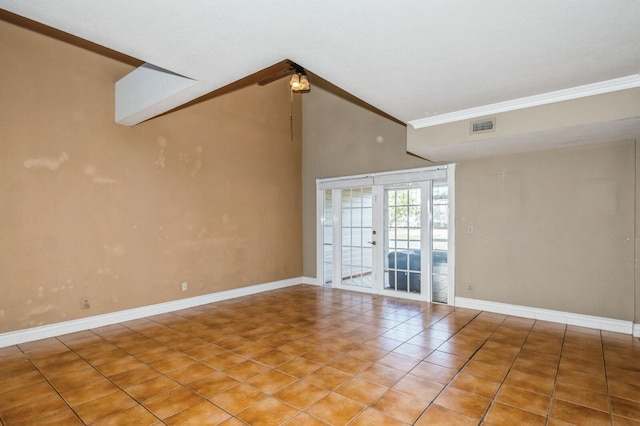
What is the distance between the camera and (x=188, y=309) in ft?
17.0

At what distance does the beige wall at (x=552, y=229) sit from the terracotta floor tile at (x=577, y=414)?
2.40m

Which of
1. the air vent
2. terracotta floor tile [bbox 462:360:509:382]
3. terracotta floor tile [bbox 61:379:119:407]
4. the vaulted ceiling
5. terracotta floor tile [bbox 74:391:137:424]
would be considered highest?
the vaulted ceiling

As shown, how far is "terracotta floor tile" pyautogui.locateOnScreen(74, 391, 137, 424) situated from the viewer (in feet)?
7.76

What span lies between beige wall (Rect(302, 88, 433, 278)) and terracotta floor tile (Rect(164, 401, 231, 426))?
462cm

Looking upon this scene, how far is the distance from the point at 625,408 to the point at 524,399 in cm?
68

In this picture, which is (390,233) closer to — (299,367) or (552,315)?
(552,315)

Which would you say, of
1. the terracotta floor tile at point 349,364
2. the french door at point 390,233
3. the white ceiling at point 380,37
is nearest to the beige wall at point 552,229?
the french door at point 390,233

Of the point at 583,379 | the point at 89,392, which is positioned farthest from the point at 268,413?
the point at 583,379

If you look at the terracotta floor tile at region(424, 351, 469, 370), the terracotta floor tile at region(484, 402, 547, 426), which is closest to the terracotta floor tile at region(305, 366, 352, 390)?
the terracotta floor tile at region(424, 351, 469, 370)

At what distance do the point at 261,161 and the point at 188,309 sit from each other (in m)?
2.88

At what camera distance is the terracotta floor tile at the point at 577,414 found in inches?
90.7

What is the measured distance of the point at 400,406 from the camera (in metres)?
2.48

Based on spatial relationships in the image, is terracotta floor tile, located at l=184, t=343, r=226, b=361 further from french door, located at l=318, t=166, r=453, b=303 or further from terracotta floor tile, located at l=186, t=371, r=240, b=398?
french door, located at l=318, t=166, r=453, b=303

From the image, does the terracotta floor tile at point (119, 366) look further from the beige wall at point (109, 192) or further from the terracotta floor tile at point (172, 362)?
the beige wall at point (109, 192)
